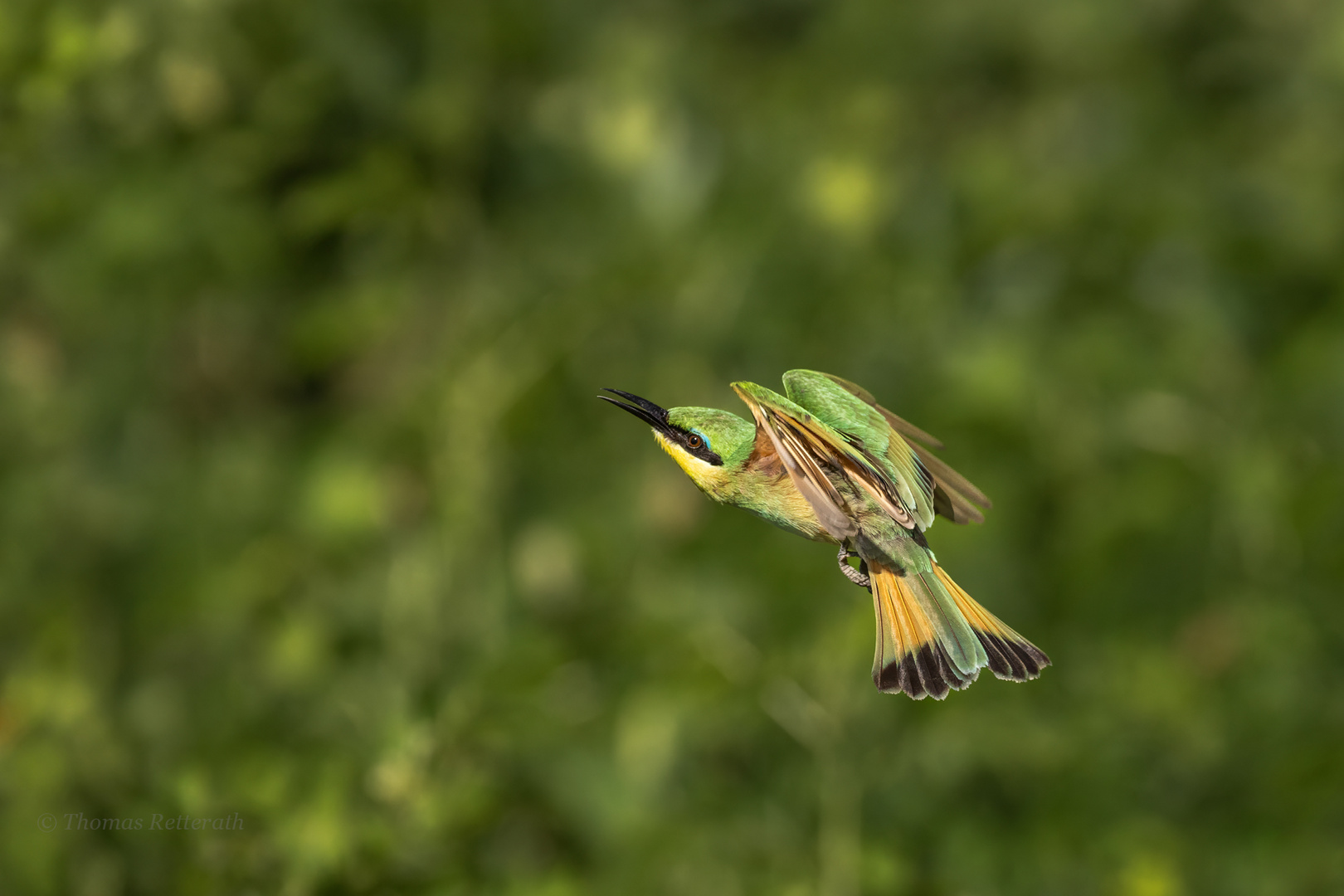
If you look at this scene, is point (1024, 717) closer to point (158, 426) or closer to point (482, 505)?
point (482, 505)

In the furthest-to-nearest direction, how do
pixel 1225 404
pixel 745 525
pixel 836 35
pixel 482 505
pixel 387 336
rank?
pixel 836 35 → pixel 1225 404 → pixel 387 336 → pixel 745 525 → pixel 482 505

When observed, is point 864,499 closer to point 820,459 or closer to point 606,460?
point 820,459

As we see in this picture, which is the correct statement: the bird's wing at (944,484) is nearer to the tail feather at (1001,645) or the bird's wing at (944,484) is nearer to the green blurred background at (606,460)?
the tail feather at (1001,645)

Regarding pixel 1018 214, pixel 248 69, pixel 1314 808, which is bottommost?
pixel 1314 808

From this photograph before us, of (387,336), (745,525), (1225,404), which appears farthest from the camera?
(1225,404)

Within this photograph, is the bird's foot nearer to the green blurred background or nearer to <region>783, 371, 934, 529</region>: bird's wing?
<region>783, 371, 934, 529</region>: bird's wing

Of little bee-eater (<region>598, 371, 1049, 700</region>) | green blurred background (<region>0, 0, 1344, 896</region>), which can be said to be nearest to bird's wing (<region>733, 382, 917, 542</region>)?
little bee-eater (<region>598, 371, 1049, 700</region>)

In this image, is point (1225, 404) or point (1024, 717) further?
point (1225, 404)

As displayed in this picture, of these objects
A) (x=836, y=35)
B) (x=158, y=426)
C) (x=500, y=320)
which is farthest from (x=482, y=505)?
(x=836, y=35)

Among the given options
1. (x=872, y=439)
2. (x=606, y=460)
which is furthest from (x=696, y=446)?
(x=606, y=460)
